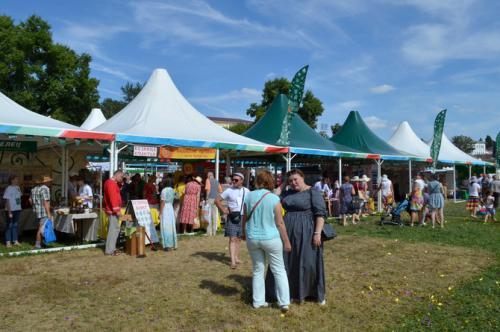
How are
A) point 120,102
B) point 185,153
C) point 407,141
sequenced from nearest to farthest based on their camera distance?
point 185,153, point 407,141, point 120,102

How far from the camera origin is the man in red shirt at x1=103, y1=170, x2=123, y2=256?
674 cm

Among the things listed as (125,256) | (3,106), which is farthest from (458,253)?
(3,106)

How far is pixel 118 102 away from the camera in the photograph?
57469 millimetres

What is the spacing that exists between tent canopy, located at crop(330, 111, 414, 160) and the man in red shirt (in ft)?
36.3

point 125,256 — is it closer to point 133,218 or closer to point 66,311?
point 133,218

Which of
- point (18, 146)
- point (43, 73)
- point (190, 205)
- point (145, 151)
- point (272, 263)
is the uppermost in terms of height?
point (43, 73)

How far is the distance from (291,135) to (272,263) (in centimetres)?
971

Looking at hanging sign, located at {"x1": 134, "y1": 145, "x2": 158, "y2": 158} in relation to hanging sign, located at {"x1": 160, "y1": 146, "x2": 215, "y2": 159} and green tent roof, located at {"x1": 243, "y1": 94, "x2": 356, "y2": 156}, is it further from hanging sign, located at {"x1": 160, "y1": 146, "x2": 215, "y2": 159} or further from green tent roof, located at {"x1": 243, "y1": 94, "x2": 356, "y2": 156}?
green tent roof, located at {"x1": 243, "y1": 94, "x2": 356, "y2": 156}

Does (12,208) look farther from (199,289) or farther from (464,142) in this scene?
(464,142)

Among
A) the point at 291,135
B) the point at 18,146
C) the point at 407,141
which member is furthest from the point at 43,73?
the point at 407,141

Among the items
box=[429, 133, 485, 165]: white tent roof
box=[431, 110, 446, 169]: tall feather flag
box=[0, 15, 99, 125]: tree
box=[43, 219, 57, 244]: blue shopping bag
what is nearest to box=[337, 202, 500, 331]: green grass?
box=[43, 219, 57, 244]: blue shopping bag

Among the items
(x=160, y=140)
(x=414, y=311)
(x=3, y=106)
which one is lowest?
(x=414, y=311)

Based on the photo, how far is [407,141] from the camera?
70.7 feet

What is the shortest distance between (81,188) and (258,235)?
6.28 metres
